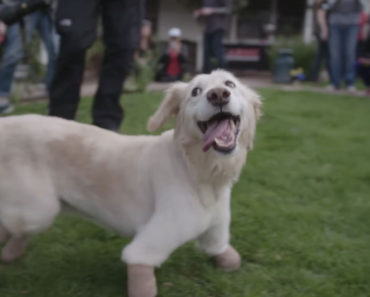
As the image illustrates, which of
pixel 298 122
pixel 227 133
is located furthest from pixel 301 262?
pixel 298 122

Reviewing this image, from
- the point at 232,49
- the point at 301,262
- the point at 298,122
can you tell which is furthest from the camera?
the point at 232,49

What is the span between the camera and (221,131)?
2.12 m

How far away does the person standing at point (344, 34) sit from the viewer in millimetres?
8992

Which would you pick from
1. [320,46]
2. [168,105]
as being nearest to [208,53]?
[320,46]

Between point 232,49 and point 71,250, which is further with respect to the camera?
point 232,49

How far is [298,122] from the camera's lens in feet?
19.9

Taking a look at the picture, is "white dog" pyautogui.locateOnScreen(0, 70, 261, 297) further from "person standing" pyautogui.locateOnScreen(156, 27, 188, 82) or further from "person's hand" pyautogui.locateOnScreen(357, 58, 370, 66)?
"person standing" pyautogui.locateOnScreen(156, 27, 188, 82)

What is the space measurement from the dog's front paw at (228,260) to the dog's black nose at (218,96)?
2.95ft

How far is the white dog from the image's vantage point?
217 centimetres

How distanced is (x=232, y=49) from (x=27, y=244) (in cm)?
1195

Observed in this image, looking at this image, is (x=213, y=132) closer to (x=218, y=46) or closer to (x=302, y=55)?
(x=218, y=46)

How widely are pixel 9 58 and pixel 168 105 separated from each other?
400 centimetres

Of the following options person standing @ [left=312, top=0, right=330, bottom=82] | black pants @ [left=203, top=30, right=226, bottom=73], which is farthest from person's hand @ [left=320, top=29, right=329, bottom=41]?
black pants @ [left=203, top=30, right=226, bottom=73]

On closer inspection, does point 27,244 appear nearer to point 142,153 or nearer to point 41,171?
point 41,171
